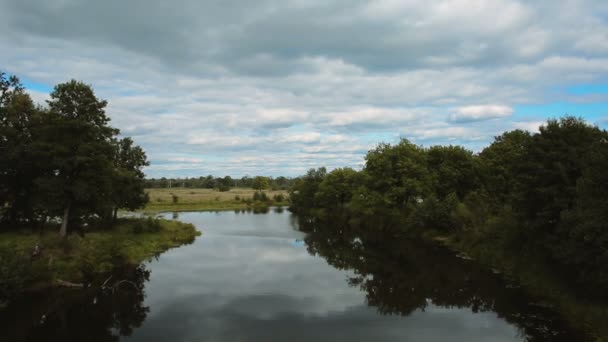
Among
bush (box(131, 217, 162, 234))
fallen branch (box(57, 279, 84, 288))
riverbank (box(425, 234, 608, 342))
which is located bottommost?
fallen branch (box(57, 279, 84, 288))

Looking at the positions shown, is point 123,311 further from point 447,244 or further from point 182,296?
point 447,244

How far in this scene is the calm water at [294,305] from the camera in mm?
21109

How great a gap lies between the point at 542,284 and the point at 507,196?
20821 mm

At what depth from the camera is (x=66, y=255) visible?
100 ft

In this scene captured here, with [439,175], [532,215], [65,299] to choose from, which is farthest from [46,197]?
[439,175]

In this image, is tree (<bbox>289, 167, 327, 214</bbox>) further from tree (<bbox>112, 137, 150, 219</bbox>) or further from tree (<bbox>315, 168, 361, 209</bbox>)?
tree (<bbox>112, 137, 150, 219</bbox>)

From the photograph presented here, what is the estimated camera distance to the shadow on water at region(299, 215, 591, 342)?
22.5 m

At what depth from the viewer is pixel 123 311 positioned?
24.6m

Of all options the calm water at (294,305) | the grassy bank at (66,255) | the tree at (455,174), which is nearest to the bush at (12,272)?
the grassy bank at (66,255)

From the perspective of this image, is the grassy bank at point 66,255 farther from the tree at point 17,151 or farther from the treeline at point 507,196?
the treeline at point 507,196

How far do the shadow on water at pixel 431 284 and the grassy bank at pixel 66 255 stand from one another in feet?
60.6

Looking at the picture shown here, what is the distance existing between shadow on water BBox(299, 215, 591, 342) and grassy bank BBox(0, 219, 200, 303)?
18.5 m

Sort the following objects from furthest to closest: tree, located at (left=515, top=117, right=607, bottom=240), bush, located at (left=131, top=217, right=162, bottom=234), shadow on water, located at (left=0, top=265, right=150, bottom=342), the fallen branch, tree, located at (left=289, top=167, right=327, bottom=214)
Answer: tree, located at (left=289, top=167, right=327, bottom=214), bush, located at (left=131, top=217, right=162, bottom=234), the fallen branch, tree, located at (left=515, top=117, right=607, bottom=240), shadow on water, located at (left=0, top=265, right=150, bottom=342)

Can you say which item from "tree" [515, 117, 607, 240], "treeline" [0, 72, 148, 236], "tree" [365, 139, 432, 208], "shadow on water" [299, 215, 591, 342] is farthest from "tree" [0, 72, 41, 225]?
"tree" [365, 139, 432, 208]
